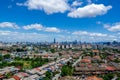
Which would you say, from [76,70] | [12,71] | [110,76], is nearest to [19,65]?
[12,71]

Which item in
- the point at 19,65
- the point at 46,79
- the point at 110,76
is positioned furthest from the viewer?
the point at 19,65

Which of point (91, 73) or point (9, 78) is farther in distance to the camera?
point (91, 73)

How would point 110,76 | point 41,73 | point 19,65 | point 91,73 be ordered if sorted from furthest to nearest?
1. point 19,65
2. point 91,73
3. point 41,73
4. point 110,76

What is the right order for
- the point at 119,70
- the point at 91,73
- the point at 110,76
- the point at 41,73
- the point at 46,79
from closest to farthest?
1. the point at 46,79
2. the point at 110,76
3. the point at 41,73
4. the point at 91,73
5. the point at 119,70

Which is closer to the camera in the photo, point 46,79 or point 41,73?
point 46,79

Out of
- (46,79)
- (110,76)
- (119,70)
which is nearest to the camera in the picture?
(46,79)

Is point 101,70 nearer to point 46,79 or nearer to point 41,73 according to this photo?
point 41,73

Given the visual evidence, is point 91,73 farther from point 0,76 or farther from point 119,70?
point 0,76

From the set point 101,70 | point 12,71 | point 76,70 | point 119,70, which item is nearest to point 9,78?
point 12,71
